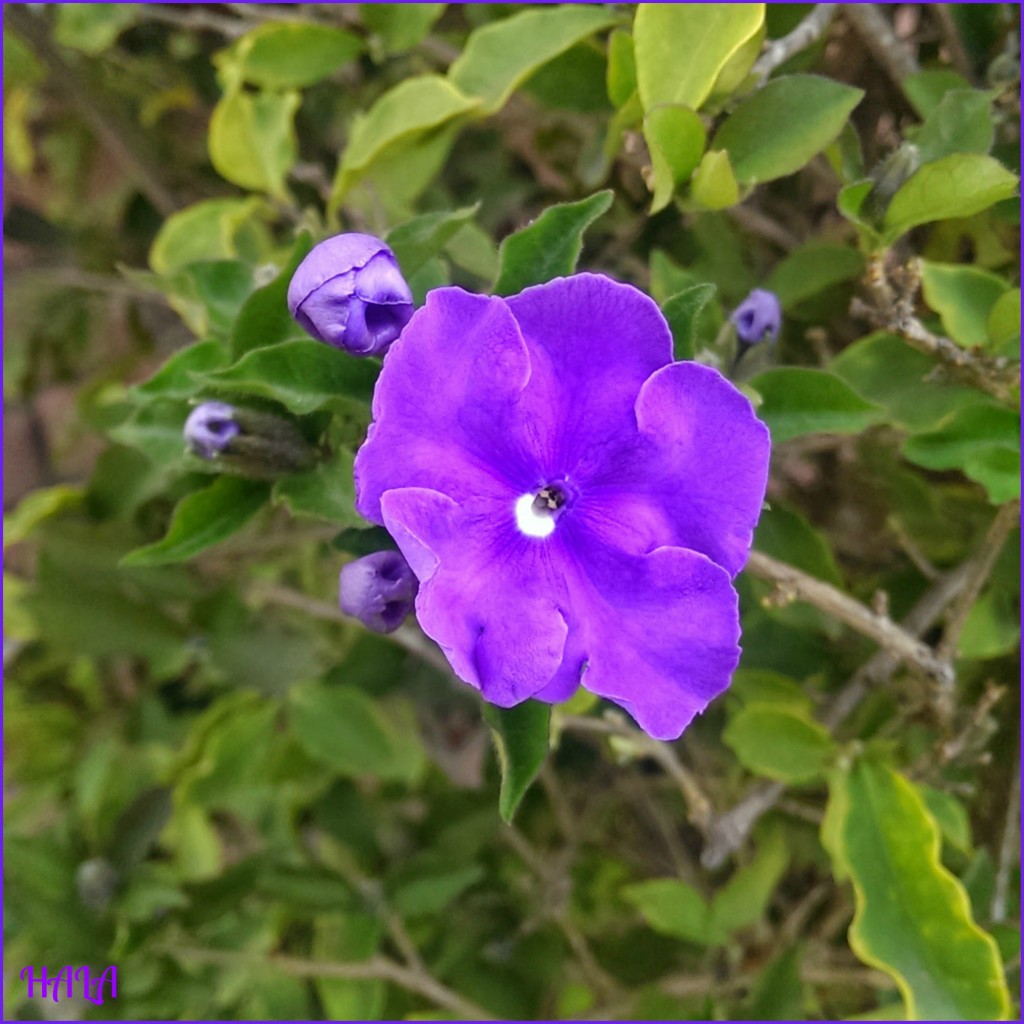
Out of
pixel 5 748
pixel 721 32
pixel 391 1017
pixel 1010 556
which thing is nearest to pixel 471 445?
pixel 721 32

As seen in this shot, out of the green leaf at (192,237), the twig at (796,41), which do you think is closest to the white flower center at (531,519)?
the twig at (796,41)

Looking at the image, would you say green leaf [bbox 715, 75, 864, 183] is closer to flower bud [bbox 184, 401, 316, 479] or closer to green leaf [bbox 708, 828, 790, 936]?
flower bud [bbox 184, 401, 316, 479]

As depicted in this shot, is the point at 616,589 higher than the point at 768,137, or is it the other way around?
the point at 768,137

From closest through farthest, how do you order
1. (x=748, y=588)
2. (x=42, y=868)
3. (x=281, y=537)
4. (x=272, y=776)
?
1. (x=748, y=588)
2. (x=42, y=868)
3. (x=281, y=537)
4. (x=272, y=776)

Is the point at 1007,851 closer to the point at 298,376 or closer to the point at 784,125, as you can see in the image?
the point at 784,125

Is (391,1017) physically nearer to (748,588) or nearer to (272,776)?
(272,776)

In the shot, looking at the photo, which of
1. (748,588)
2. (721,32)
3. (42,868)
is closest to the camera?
(721,32)

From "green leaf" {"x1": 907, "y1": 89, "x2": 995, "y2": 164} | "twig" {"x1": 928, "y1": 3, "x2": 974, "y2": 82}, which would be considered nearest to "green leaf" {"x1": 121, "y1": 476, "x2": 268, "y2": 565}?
"green leaf" {"x1": 907, "y1": 89, "x2": 995, "y2": 164}

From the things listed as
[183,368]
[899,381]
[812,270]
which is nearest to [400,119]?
Answer: [183,368]
